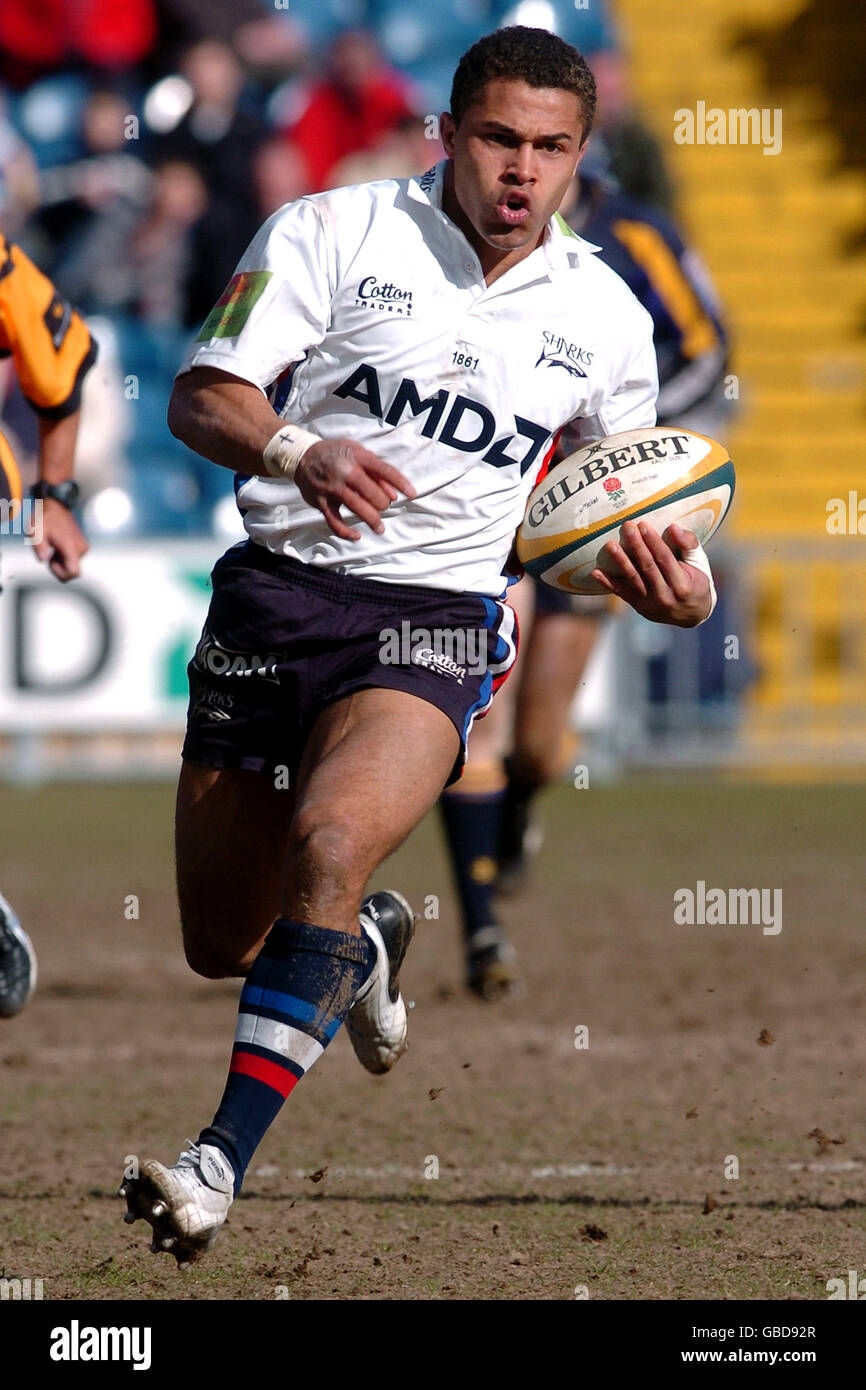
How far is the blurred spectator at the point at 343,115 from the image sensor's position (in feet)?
55.9

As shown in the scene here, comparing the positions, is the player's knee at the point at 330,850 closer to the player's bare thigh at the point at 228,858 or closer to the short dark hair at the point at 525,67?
the player's bare thigh at the point at 228,858

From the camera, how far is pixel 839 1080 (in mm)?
6160

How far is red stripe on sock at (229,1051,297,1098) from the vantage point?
3.87 metres

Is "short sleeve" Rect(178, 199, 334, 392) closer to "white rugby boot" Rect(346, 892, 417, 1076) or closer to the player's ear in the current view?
the player's ear

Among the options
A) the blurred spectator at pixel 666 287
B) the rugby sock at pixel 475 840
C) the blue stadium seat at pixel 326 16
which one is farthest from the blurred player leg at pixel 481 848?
the blue stadium seat at pixel 326 16

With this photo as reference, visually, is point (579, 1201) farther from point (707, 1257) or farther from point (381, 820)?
point (381, 820)

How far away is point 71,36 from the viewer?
17.8 m

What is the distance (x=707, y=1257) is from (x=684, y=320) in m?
4.70

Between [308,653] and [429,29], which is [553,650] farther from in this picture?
[429,29]

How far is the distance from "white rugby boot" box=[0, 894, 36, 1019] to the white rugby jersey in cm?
191

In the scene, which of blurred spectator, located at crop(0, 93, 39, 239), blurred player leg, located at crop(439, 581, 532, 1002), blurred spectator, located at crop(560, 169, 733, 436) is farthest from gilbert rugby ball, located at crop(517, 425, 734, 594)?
blurred spectator, located at crop(0, 93, 39, 239)

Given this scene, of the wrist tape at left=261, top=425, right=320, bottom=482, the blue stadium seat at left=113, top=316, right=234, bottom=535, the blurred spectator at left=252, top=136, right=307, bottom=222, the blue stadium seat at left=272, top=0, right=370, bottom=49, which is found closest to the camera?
the wrist tape at left=261, top=425, right=320, bottom=482

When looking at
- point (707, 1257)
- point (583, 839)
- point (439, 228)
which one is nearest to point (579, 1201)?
point (707, 1257)

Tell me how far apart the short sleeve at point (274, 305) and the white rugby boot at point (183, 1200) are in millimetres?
1547
